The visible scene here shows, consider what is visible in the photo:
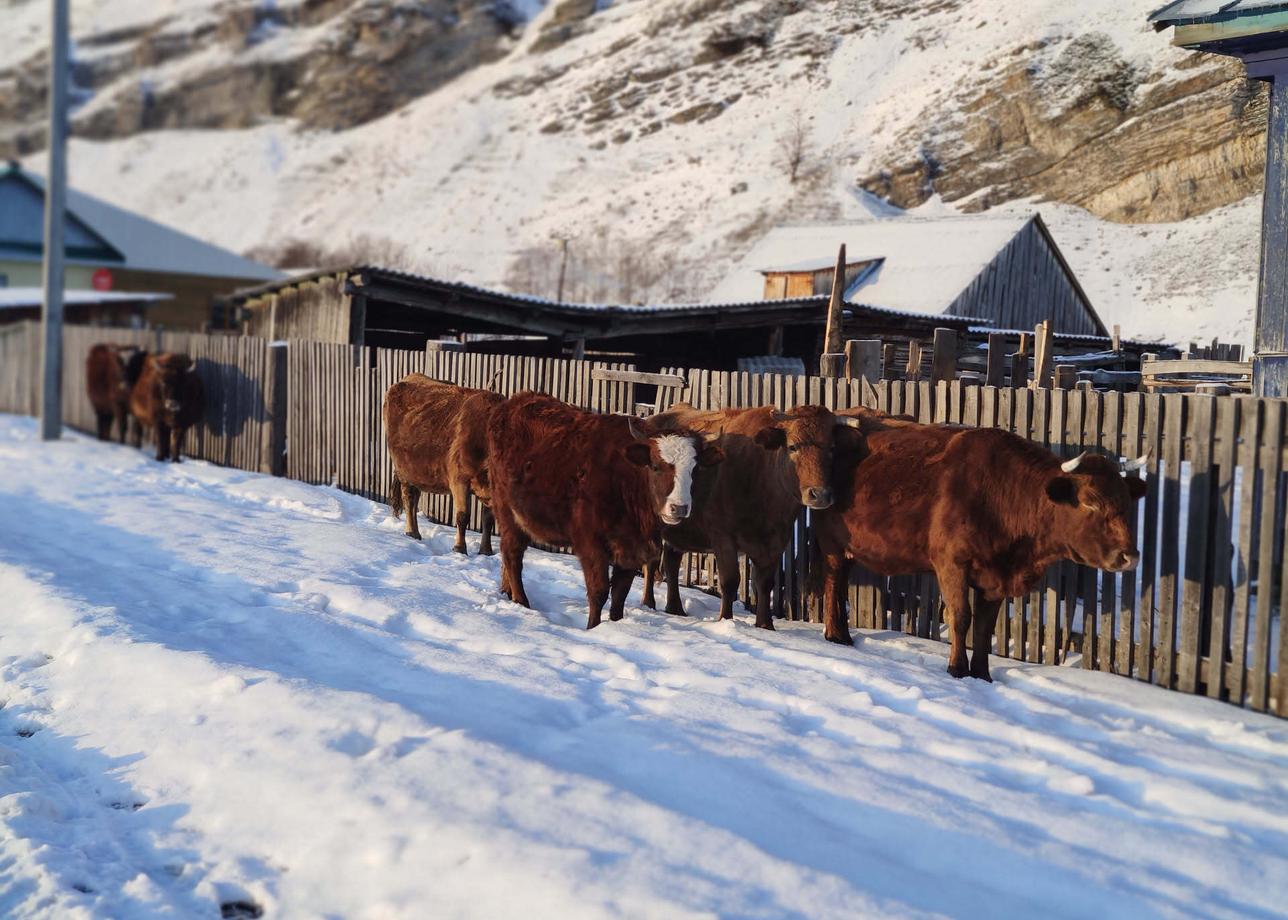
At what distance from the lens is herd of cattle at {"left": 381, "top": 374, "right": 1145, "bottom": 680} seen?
622 cm

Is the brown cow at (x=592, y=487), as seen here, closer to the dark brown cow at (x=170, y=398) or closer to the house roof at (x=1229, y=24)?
the house roof at (x=1229, y=24)

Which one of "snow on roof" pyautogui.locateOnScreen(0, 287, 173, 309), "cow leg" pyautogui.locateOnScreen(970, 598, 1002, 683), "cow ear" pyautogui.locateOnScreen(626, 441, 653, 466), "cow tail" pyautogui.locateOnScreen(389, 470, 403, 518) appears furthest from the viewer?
"snow on roof" pyautogui.locateOnScreen(0, 287, 173, 309)

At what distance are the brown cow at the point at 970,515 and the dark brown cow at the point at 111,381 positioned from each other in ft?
49.0

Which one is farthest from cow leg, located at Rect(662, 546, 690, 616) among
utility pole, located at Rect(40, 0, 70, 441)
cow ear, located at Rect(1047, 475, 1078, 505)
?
utility pole, located at Rect(40, 0, 70, 441)

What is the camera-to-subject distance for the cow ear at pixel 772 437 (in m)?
7.18

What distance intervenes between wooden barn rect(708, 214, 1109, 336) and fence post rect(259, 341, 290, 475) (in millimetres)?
17940

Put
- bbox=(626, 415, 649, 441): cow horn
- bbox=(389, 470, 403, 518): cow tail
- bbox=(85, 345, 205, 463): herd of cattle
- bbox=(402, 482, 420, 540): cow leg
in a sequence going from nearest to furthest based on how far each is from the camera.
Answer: bbox=(626, 415, 649, 441): cow horn, bbox=(402, 482, 420, 540): cow leg, bbox=(389, 470, 403, 518): cow tail, bbox=(85, 345, 205, 463): herd of cattle

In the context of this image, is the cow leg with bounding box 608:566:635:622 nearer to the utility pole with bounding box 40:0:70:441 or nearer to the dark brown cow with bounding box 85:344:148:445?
the dark brown cow with bounding box 85:344:148:445

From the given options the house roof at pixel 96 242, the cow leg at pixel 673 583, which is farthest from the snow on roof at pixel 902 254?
the cow leg at pixel 673 583

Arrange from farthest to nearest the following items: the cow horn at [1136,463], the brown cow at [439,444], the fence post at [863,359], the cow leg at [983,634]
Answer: the fence post at [863,359] < the brown cow at [439,444] < the cow leg at [983,634] < the cow horn at [1136,463]

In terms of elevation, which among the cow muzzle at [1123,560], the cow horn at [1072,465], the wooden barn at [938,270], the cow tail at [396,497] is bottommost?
the cow tail at [396,497]

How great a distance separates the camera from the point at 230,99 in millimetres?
107938

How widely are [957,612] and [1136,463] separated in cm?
133

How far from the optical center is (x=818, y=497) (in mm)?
6848
